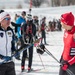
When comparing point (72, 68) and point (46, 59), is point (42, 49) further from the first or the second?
point (46, 59)

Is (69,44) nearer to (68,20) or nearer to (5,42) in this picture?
(68,20)

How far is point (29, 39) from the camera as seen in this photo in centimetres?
693

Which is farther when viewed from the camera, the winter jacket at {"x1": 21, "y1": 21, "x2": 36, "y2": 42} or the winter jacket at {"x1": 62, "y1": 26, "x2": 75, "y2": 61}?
the winter jacket at {"x1": 21, "y1": 21, "x2": 36, "y2": 42}

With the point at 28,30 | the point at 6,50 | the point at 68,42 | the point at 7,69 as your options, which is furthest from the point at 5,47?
the point at 28,30

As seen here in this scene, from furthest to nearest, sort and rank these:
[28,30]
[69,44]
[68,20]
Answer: [28,30] < [68,20] < [69,44]

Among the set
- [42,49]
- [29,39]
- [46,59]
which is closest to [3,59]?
[42,49]

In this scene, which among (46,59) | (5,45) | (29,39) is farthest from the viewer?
(46,59)

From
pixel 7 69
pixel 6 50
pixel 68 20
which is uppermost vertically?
pixel 68 20

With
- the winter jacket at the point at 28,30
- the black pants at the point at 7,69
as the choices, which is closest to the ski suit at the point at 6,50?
the black pants at the point at 7,69

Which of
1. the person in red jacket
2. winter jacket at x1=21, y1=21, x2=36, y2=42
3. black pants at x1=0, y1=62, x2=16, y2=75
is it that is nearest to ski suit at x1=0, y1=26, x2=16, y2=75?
black pants at x1=0, y1=62, x2=16, y2=75

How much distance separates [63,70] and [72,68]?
16cm

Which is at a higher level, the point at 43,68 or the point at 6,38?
the point at 6,38

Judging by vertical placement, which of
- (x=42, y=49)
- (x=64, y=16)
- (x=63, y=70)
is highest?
(x=64, y=16)

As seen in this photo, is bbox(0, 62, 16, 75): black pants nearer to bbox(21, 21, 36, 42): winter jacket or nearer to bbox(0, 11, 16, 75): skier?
bbox(0, 11, 16, 75): skier
